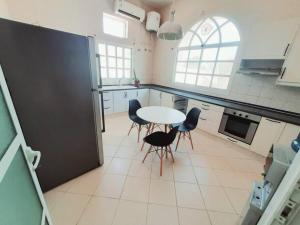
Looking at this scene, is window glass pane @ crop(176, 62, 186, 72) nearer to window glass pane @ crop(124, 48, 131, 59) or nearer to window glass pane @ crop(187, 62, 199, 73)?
window glass pane @ crop(187, 62, 199, 73)

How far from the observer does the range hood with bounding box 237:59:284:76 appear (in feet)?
7.93

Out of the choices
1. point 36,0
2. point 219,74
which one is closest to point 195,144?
point 219,74

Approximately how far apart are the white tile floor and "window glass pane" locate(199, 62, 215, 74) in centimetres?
216

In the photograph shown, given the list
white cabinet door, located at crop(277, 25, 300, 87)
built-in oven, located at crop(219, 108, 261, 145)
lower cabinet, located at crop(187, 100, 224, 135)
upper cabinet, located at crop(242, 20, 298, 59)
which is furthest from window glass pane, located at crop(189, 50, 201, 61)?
white cabinet door, located at crop(277, 25, 300, 87)

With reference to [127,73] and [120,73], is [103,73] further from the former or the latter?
[127,73]

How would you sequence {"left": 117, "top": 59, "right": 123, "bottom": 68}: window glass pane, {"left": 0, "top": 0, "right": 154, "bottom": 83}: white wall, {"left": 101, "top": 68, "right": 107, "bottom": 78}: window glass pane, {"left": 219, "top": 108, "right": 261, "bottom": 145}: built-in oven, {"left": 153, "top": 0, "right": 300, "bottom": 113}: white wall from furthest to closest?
{"left": 117, "top": 59, "right": 123, "bottom": 68}: window glass pane, {"left": 101, "top": 68, "right": 107, "bottom": 78}: window glass pane, {"left": 0, "top": 0, "right": 154, "bottom": 83}: white wall, {"left": 219, "top": 108, "right": 261, "bottom": 145}: built-in oven, {"left": 153, "top": 0, "right": 300, "bottom": 113}: white wall

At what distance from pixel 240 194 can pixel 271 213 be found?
1.48 metres

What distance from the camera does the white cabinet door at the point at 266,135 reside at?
A: 227 centimetres

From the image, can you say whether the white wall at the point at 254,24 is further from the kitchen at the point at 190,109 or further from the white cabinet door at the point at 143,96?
the white cabinet door at the point at 143,96

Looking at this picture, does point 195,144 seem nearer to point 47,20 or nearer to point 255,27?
point 255,27

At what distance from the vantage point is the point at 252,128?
2.53 m

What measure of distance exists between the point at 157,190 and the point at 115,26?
4.49 m

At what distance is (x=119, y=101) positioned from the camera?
163 inches

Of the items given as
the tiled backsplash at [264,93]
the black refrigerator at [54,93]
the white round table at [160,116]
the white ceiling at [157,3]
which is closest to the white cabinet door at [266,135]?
the tiled backsplash at [264,93]
